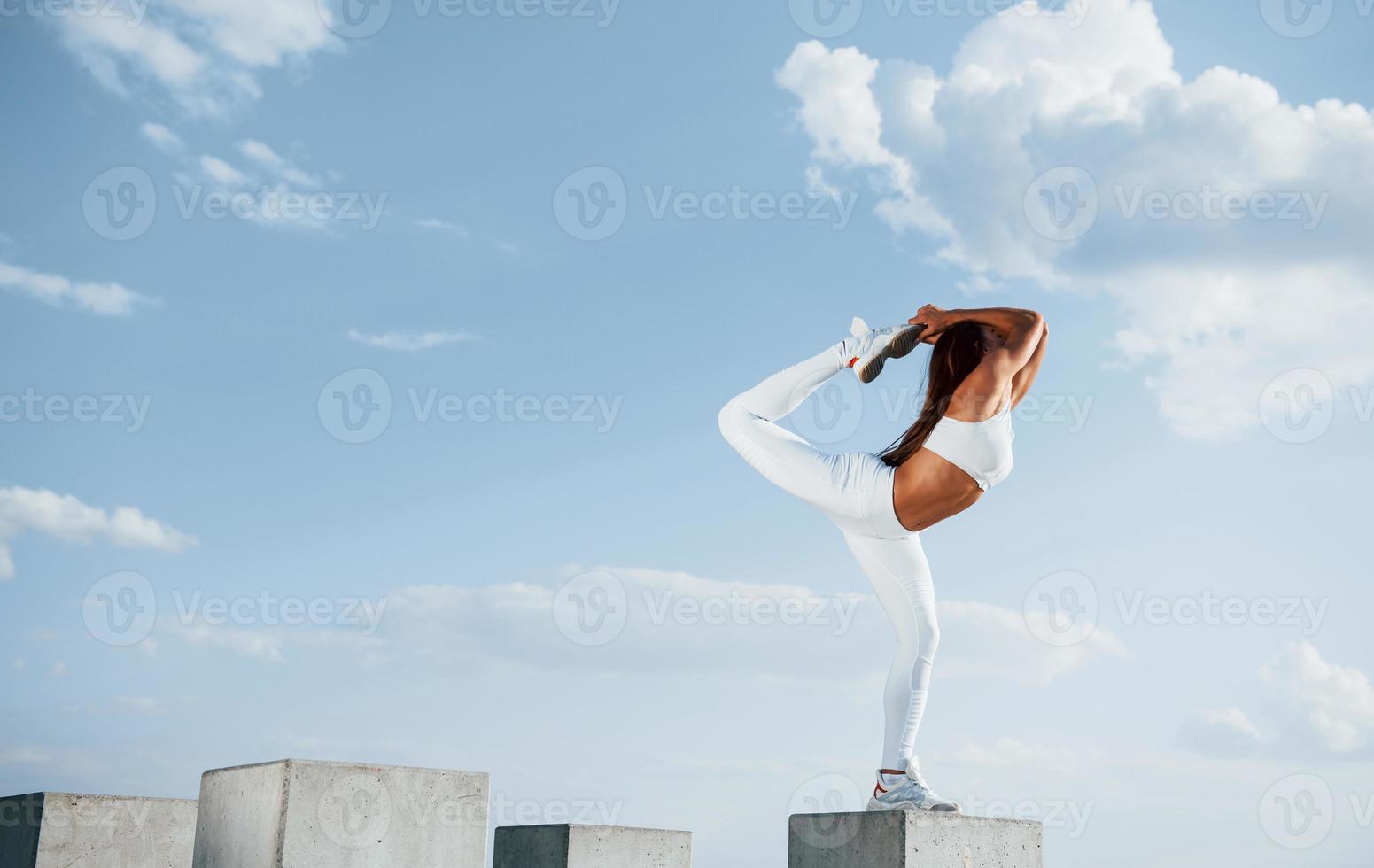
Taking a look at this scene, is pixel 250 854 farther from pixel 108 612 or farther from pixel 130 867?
pixel 108 612

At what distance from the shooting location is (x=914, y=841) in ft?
17.0

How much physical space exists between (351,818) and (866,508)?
100 inches

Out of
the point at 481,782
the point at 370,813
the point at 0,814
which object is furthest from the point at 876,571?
the point at 0,814

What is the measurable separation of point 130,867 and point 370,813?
3077mm

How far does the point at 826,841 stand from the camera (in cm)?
558

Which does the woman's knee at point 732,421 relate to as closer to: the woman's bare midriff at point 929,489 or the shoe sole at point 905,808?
the woman's bare midriff at point 929,489

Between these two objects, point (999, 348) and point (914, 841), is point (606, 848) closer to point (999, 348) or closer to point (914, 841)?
point (914, 841)

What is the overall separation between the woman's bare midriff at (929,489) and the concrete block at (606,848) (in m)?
3.55

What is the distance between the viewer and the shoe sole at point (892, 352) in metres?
5.62

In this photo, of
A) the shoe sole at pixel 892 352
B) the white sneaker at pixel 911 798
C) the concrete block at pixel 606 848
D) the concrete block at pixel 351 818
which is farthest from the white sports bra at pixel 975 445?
the concrete block at pixel 606 848

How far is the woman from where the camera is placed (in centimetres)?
539

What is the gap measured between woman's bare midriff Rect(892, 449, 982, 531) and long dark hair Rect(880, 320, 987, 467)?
0.09 metres

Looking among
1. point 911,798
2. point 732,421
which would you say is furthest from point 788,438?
point 911,798

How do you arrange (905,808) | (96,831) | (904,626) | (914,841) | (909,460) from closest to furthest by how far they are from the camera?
(914,841)
(905,808)
(909,460)
(904,626)
(96,831)
